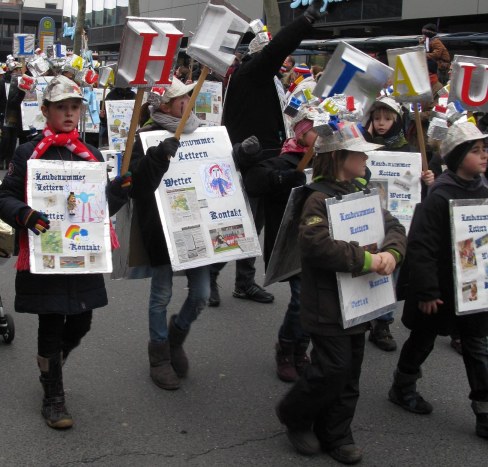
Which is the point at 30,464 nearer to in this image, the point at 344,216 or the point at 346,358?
the point at 346,358

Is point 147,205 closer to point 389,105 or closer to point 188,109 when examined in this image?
point 188,109

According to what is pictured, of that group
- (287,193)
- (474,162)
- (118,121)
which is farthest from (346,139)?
(118,121)

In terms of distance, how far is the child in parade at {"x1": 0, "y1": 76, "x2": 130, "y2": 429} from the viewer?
13.2ft

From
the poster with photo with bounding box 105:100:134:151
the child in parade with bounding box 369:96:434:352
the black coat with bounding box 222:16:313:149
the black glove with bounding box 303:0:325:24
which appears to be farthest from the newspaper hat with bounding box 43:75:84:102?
the poster with photo with bounding box 105:100:134:151

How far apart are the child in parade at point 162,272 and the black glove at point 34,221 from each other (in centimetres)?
76

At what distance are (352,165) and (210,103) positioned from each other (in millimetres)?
6330

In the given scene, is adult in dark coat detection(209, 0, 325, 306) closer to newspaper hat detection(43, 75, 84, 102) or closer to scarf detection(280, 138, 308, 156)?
scarf detection(280, 138, 308, 156)

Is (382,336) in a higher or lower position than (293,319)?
lower

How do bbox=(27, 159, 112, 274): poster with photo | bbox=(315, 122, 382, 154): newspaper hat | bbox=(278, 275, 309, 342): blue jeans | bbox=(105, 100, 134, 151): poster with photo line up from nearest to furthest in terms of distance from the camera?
bbox=(315, 122, 382, 154): newspaper hat < bbox=(27, 159, 112, 274): poster with photo < bbox=(278, 275, 309, 342): blue jeans < bbox=(105, 100, 134, 151): poster with photo

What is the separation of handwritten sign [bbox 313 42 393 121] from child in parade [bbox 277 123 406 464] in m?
0.79

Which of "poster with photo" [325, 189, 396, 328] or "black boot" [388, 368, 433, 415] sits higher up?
"poster with photo" [325, 189, 396, 328]

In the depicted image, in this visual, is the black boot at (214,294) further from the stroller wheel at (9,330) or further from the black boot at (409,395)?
the black boot at (409,395)

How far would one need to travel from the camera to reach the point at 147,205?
4664mm

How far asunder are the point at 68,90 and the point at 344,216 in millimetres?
1498
